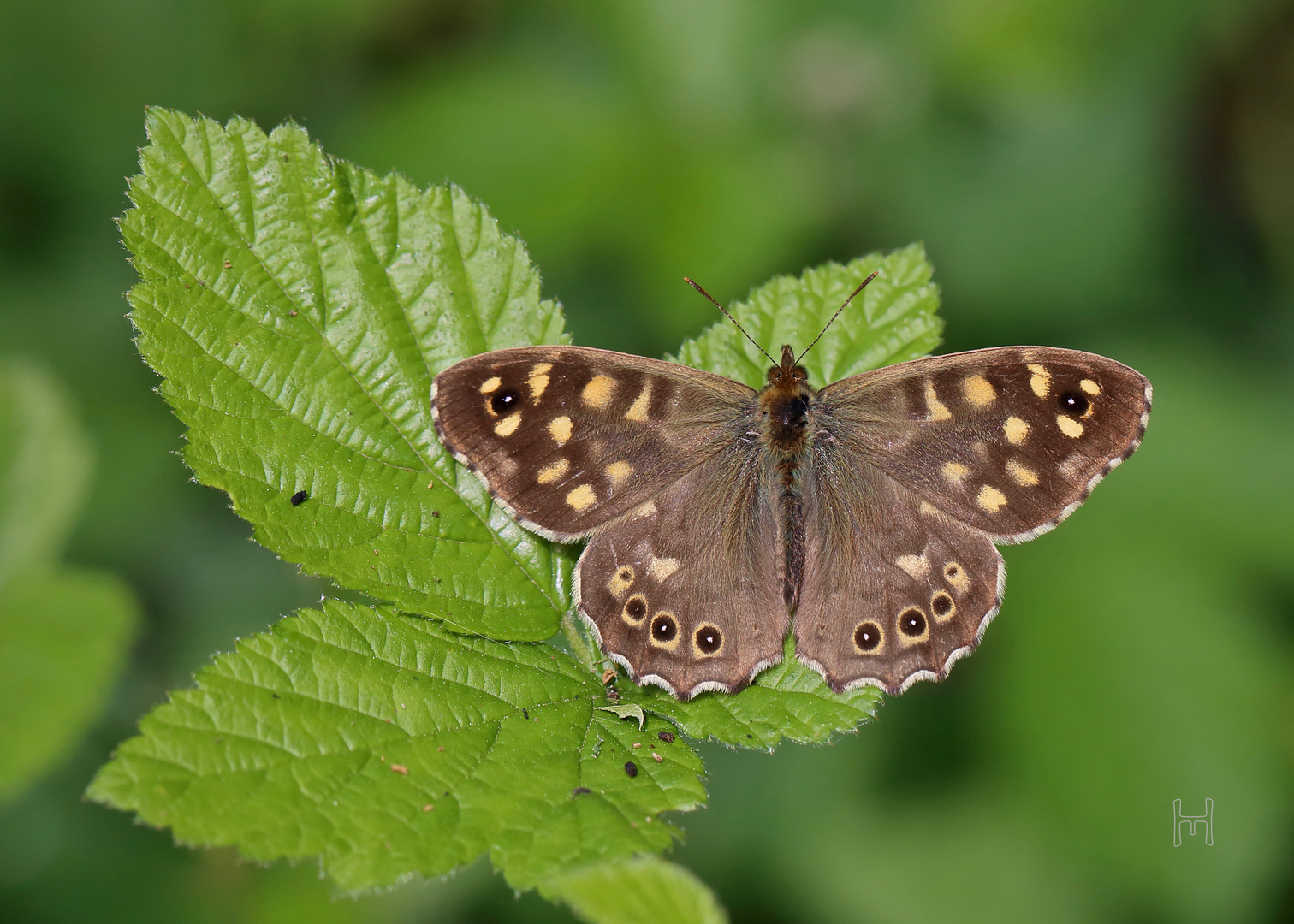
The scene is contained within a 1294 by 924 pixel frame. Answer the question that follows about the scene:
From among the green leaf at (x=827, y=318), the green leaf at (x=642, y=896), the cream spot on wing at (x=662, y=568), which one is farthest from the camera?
the green leaf at (x=827, y=318)

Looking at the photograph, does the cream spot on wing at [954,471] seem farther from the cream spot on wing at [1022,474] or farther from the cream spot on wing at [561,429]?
the cream spot on wing at [561,429]

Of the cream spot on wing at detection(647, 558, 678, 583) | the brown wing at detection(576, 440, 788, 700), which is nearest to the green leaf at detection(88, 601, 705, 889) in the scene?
the brown wing at detection(576, 440, 788, 700)

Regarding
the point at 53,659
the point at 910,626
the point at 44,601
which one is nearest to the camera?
the point at 910,626

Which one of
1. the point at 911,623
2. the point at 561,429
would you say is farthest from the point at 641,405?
the point at 911,623

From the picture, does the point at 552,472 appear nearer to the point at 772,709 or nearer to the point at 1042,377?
the point at 772,709

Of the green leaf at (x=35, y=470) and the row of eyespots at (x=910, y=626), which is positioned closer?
the row of eyespots at (x=910, y=626)

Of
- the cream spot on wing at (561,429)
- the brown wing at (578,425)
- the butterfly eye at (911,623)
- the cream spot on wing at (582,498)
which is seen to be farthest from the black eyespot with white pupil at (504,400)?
the butterfly eye at (911,623)
